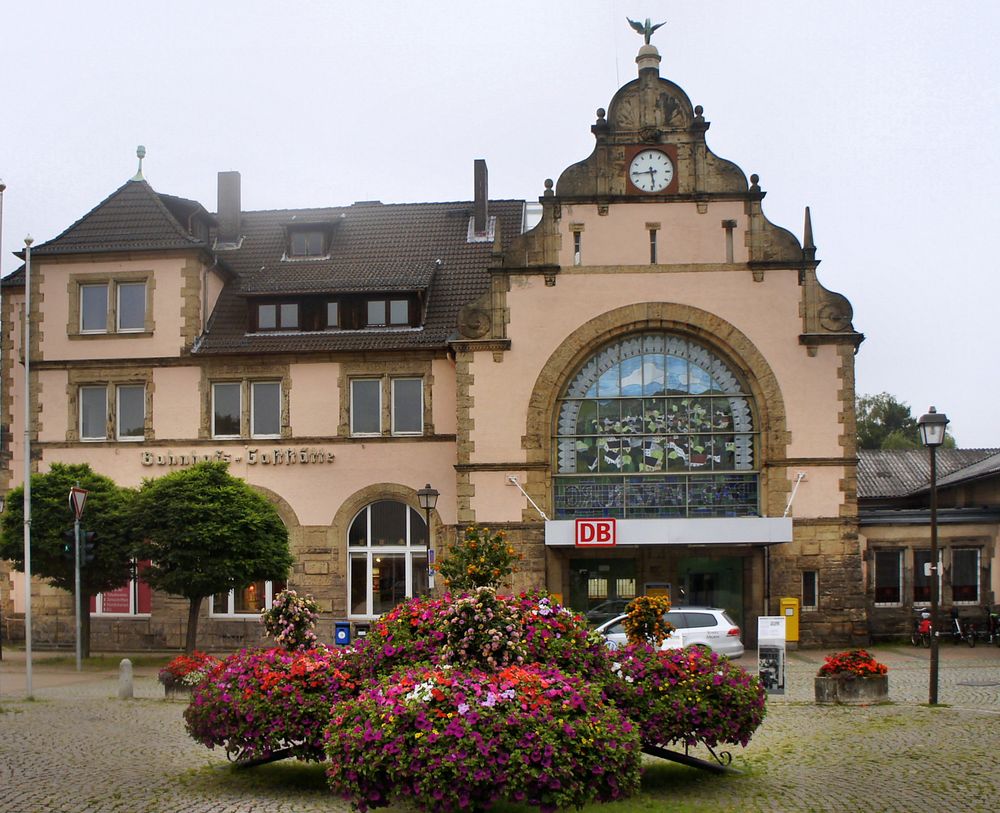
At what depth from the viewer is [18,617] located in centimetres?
3681

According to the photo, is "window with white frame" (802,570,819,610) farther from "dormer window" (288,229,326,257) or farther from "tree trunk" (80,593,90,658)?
"tree trunk" (80,593,90,658)

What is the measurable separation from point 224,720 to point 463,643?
3230 millimetres

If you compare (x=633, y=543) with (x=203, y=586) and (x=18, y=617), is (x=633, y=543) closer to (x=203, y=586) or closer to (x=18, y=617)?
(x=203, y=586)

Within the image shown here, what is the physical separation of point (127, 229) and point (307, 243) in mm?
5496

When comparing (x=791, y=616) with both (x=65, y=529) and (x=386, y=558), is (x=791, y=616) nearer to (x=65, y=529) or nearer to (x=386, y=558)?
(x=386, y=558)

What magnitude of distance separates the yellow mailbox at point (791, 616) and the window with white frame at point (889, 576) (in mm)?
3798

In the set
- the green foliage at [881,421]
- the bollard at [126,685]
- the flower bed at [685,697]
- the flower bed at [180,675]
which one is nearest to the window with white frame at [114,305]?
the bollard at [126,685]

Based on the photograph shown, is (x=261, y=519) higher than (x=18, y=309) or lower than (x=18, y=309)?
lower

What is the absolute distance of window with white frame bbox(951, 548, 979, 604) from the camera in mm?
35156

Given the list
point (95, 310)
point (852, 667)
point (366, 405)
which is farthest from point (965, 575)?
point (95, 310)

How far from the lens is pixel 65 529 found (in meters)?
30.1

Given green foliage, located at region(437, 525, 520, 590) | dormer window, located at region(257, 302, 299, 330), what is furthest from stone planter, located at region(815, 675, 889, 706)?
dormer window, located at region(257, 302, 299, 330)

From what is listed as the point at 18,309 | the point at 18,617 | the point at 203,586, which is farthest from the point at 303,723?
the point at 18,309

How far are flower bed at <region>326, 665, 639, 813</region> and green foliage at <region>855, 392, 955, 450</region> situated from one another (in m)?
76.2
